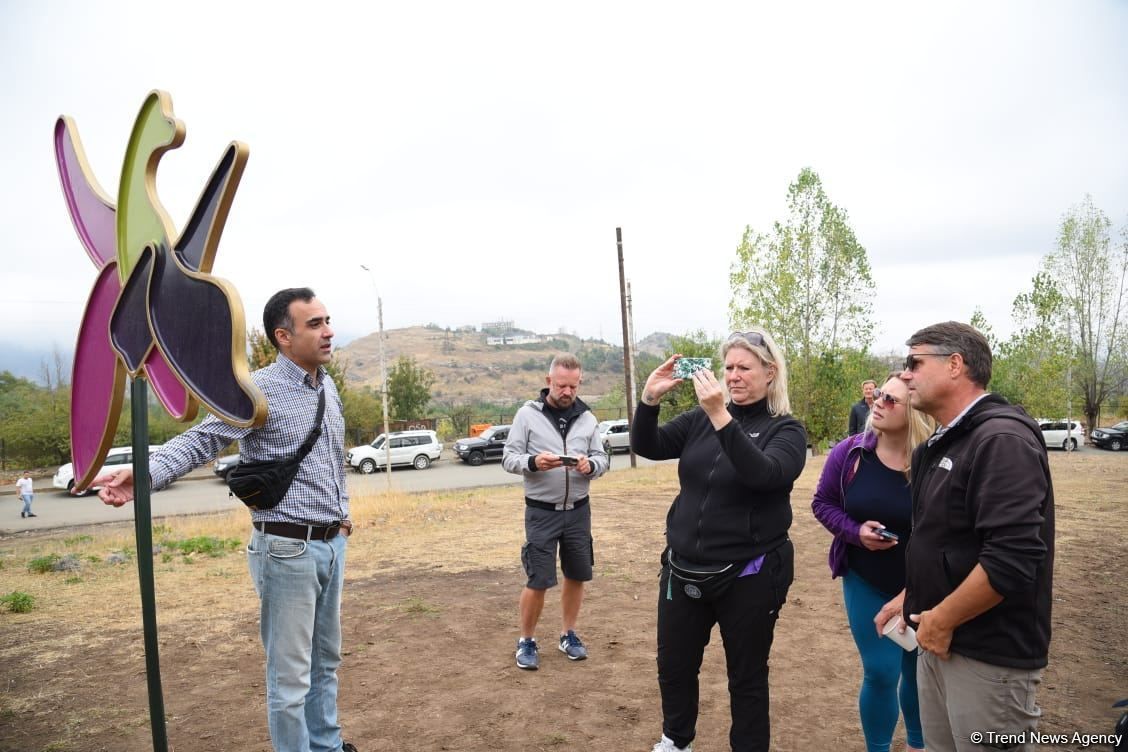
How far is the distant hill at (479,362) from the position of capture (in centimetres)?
8338

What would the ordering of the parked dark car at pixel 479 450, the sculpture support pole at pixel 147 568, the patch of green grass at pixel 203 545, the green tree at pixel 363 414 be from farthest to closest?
the green tree at pixel 363 414, the parked dark car at pixel 479 450, the patch of green grass at pixel 203 545, the sculpture support pole at pixel 147 568

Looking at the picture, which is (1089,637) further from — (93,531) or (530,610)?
(93,531)

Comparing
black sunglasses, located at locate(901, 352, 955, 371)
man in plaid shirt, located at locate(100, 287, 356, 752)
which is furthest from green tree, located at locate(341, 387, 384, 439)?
black sunglasses, located at locate(901, 352, 955, 371)

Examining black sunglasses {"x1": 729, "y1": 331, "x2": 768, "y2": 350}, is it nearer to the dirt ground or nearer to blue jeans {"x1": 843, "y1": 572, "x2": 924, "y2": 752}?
blue jeans {"x1": 843, "y1": 572, "x2": 924, "y2": 752}

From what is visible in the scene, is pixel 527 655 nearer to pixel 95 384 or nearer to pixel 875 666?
pixel 875 666

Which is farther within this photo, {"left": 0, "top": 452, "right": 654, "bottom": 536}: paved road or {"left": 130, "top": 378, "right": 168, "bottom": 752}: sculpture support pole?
{"left": 0, "top": 452, "right": 654, "bottom": 536}: paved road

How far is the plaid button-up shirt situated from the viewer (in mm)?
2705

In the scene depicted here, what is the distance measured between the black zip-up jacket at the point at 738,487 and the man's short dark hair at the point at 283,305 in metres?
1.65

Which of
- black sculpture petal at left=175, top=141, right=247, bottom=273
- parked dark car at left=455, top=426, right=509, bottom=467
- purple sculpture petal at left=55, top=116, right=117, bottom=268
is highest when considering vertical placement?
purple sculpture petal at left=55, top=116, right=117, bottom=268

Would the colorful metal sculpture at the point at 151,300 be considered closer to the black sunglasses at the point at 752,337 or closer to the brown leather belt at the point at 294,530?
the brown leather belt at the point at 294,530

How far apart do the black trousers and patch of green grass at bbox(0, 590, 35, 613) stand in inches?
235

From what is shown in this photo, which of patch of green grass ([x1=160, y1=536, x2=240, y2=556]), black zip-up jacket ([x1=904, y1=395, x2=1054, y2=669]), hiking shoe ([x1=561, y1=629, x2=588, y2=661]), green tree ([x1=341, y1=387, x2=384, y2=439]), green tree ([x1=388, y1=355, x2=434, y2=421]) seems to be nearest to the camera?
black zip-up jacket ([x1=904, y1=395, x2=1054, y2=669])

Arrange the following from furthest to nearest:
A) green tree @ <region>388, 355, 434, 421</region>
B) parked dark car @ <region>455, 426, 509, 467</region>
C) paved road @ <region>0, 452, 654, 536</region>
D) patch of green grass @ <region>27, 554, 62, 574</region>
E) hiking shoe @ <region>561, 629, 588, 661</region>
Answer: green tree @ <region>388, 355, 434, 421</region>, parked dark car @ <region>455, 426, 509, 467</region>, paved road @ <region>0, 452, 654, 536</region>, patch of green grass @ <region>27, 554, 62, 574</region>, hiking shoe @ <region>561, 629, 588, 661</region>

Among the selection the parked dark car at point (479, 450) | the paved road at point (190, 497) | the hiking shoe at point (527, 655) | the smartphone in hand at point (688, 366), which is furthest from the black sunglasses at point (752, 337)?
the parked dark car at point (479, 450)
